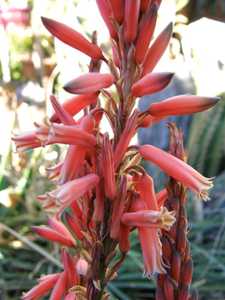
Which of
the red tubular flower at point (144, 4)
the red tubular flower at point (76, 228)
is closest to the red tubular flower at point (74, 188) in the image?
the red tubular flower at point (76, 228)

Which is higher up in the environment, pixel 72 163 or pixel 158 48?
pixel 158 48

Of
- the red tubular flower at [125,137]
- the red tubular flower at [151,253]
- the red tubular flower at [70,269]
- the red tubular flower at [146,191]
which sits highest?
the red tubular flower at [125,137]

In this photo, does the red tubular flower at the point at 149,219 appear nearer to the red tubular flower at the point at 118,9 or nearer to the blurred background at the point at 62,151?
the red tubular flower at the point at 118,9

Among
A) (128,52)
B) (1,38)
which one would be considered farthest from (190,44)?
(128,52)

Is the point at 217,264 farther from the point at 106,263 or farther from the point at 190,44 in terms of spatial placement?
the point at 106,263

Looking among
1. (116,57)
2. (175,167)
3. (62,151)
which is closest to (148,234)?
(175,167)

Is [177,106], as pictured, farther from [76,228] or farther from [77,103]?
[76,228]
